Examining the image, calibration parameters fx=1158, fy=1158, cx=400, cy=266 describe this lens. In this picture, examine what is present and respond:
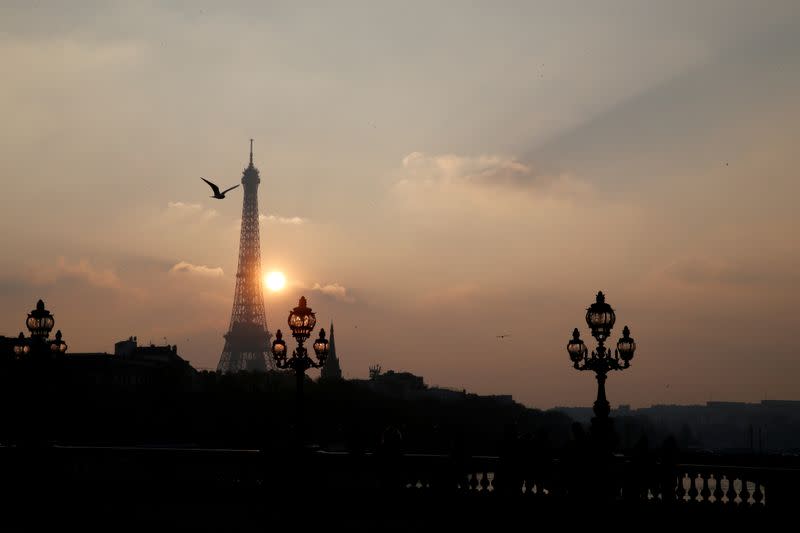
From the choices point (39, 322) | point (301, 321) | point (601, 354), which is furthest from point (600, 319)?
point (39, 322)

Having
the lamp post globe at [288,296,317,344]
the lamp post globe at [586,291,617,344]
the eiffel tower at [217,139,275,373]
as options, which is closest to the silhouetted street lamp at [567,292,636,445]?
the lamp post globe at [586,291,617,344]

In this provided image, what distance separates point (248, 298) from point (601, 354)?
15743cm

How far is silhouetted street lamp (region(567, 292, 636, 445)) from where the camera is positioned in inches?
1170

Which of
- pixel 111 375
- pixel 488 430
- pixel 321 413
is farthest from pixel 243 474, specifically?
pixel 488 430

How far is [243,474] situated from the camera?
3169cm

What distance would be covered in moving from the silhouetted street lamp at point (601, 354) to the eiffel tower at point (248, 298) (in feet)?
480

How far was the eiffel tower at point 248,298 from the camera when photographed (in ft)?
591

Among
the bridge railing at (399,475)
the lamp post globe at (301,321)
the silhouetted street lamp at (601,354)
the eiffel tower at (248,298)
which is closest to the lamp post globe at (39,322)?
the bridge railing at (399,475)

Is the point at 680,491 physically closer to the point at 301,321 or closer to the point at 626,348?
the point at 626,348

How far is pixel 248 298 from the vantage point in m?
187

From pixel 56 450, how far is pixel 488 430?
14936cm

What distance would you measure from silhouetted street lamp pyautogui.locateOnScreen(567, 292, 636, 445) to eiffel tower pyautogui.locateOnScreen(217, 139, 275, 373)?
480 feet

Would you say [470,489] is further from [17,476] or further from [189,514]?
[17,476]

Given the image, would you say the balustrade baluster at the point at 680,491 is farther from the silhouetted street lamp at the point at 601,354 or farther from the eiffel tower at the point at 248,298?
the eiffel tower at the point at 248,298
